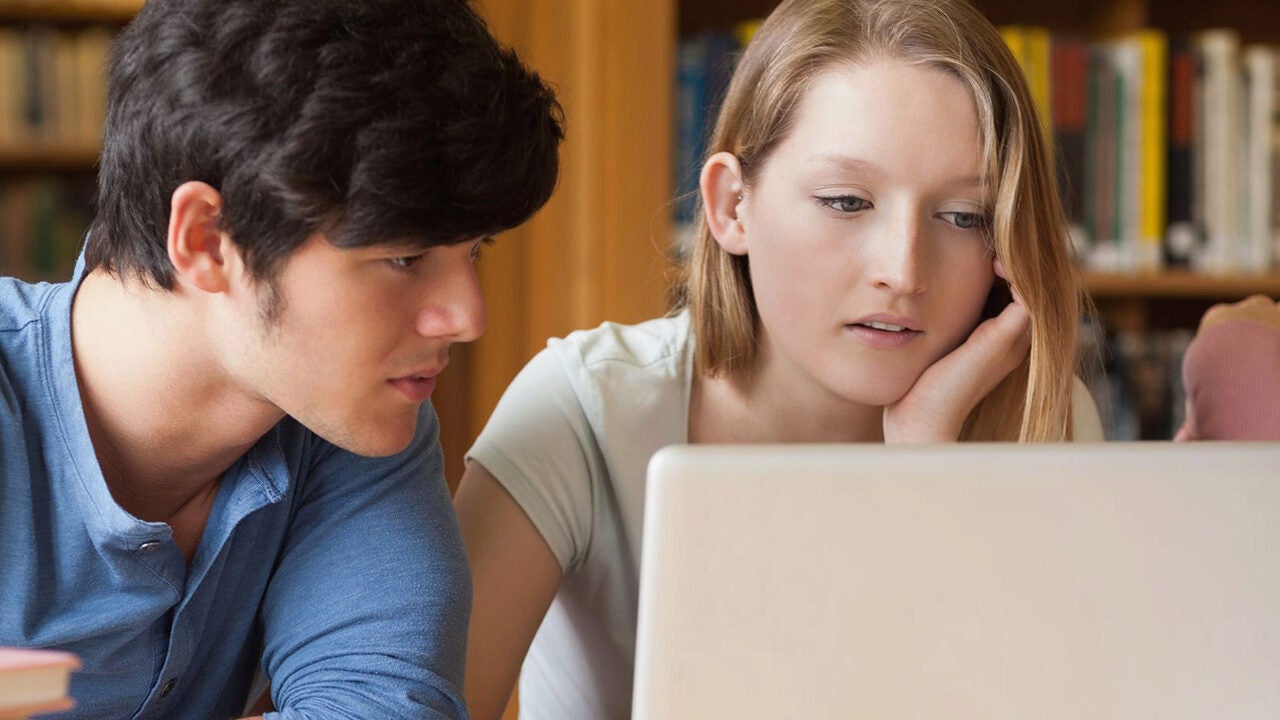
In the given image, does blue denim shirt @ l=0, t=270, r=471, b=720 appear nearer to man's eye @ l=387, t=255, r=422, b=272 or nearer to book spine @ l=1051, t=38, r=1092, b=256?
man's eye @ l=387, t=255, r=422, b=272

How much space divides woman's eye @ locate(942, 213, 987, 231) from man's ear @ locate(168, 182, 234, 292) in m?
0.58

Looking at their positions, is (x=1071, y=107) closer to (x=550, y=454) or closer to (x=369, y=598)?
(x=550, y=454)

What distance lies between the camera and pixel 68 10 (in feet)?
7.91

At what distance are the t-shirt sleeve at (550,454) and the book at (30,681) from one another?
548 mm

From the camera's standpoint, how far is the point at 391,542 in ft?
2.97

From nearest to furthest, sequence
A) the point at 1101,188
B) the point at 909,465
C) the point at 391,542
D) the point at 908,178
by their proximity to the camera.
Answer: the point at 909,465 < the point at 391,542 < the point at 908,178 < the point at 1101,188

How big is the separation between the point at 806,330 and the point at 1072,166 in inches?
41.3

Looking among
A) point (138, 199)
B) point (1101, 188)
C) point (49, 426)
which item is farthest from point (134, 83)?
point (1101, 188)

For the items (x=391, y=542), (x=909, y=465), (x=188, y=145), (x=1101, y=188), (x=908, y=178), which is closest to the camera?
(x=909, y=465)

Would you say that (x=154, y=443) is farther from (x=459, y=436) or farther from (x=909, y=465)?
(x=459, y=436)

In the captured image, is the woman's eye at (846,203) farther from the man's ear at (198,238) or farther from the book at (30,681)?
the book at (30,681)

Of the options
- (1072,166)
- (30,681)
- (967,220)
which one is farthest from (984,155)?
(1072,166)

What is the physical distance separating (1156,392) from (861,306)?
1191 mm

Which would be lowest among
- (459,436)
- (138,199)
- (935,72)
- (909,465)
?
(459,436)
